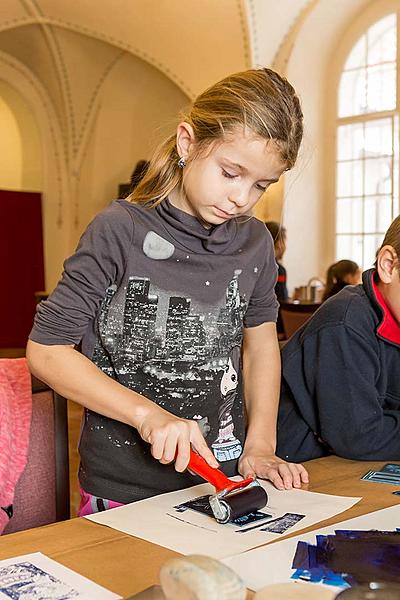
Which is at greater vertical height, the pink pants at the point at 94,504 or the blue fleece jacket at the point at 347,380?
the blue fleece jacket at the point at 347,380

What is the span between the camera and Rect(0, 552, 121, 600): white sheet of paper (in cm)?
92

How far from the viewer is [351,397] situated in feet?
5.55

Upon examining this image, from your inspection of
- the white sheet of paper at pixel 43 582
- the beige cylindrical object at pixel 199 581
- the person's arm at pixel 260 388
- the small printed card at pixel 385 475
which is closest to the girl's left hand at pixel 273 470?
the person's arm at pixel 260 388

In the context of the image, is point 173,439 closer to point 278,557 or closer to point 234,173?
point 278,557

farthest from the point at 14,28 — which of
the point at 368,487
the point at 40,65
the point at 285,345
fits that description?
the point at 368,487

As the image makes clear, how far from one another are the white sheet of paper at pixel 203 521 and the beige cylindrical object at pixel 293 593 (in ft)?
0.85

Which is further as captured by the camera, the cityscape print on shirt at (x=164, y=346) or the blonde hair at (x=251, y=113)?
the cityscape print on shirt at (x=164, y=346)

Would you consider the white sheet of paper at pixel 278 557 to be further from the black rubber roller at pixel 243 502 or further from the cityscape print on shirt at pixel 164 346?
the cityscape print on shirt at pixel 164 346

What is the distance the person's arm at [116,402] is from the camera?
1188 millimetres

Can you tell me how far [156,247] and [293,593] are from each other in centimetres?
83

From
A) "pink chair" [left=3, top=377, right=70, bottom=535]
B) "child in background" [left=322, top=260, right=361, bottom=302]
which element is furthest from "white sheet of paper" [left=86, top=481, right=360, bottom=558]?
"child in background" [left=322, top=260, right=361, bottom=302]

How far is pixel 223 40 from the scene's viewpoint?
7.31 m

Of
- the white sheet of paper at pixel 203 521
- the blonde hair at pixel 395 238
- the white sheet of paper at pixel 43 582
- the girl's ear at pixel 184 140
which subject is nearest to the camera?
the white sheet of paper at pixel 43 582

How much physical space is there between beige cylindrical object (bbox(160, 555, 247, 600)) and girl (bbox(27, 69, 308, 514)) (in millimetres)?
666
